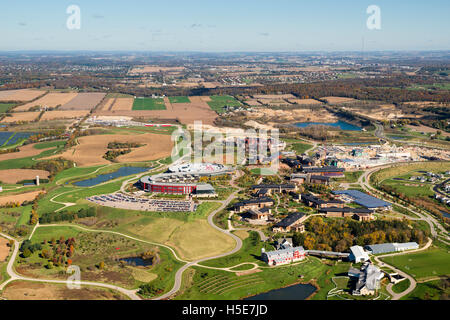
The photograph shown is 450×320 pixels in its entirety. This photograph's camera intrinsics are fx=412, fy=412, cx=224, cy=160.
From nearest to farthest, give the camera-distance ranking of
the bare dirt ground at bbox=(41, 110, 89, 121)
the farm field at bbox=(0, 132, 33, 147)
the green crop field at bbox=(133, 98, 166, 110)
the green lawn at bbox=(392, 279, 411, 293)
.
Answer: the green lawn at bbox=(392, 279, 411, 293)
the farm field at bbox=(0, 132, 33, 147)
the bare dirt ground at bbox=(41, 110, 89, 121)
the green crop field at bbox=(133, 98, 166, 110)

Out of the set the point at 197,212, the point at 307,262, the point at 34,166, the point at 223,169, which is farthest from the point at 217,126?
the point at 307,262

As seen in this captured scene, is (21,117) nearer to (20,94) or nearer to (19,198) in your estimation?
(20,94)

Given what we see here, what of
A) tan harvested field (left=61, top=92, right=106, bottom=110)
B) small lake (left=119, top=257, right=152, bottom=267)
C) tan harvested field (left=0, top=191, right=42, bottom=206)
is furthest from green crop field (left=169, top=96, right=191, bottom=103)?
small lake (left=119, top=257, right=152, bottom=267)

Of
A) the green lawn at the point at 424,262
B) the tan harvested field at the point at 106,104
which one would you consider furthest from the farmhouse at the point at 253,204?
the tan harvested field at the point at 106,104

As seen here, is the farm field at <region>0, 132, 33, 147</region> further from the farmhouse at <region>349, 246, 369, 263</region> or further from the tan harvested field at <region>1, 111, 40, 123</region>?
the farmhouse at <region>349, 246, 369, 263</region>

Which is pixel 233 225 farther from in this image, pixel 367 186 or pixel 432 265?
pixel 367 186

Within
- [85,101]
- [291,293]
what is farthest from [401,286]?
[85,101]

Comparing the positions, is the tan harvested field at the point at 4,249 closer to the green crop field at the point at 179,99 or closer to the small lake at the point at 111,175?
the small lake at the point at 111,175
